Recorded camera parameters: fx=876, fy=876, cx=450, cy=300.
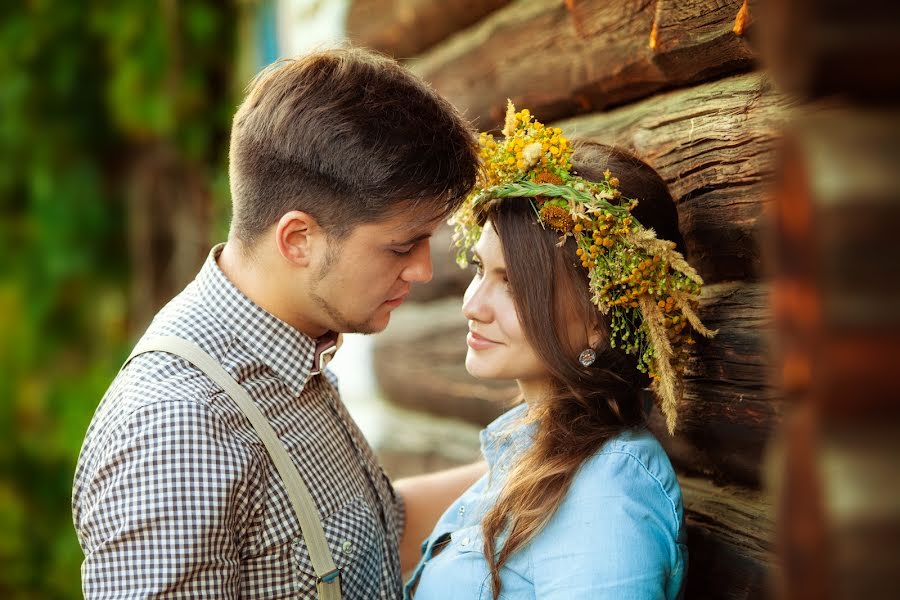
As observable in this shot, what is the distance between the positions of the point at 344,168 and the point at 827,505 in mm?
1513

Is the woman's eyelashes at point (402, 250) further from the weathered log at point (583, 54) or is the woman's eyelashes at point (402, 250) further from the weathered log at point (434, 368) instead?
the weathered log at point (434, 368)

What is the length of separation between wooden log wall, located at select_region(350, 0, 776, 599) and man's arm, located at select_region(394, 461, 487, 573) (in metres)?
0.62

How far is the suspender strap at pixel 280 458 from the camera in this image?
1908 mm

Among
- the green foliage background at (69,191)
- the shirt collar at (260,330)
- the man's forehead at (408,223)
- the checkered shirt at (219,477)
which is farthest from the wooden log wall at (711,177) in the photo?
the green foliage background at (69,191)

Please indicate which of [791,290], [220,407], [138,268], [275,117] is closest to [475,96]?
[275,117]

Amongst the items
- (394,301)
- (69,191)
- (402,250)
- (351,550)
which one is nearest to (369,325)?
(394,301)

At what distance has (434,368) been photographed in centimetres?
377

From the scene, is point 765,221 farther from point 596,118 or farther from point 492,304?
point 596,118

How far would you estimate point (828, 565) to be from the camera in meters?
0.83

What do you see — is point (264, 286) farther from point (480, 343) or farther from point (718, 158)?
point (718, 158)

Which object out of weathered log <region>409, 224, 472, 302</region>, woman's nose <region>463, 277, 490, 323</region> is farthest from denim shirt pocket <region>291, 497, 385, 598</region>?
weathered log <region>409, 224, 472, 302</region>

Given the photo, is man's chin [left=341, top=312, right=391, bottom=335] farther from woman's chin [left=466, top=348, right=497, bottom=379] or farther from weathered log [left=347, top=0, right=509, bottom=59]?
weathered log [left=347, top=0, right=509, bottom=59]

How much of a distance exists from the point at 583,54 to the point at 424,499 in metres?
1.39

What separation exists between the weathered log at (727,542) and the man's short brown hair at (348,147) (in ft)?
3.17
